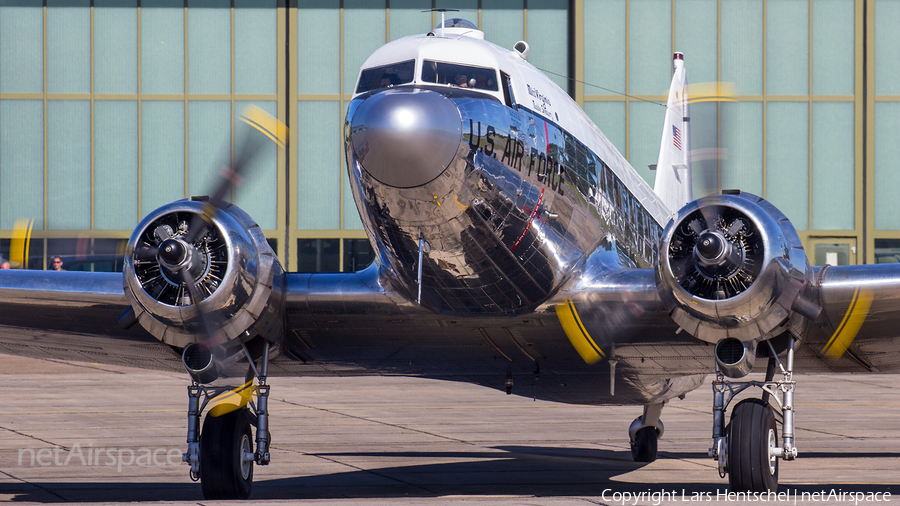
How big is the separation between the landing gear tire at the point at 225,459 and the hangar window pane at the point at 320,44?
2338cm

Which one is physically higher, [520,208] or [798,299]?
[520,208]

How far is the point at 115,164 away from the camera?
3275cm

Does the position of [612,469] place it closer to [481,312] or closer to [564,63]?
[481,312]

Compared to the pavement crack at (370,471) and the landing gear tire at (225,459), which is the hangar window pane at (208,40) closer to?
the pavement crack at (370,471)

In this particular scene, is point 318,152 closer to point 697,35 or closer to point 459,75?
point 697,35

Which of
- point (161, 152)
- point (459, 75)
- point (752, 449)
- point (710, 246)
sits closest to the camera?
point (710, 246)

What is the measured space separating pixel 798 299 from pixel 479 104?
3192mm

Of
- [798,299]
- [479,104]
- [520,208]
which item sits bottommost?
[798,299]

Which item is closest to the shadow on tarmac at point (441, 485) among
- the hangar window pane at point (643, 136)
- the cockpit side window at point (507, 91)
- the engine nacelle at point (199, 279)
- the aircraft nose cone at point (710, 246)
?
the engine nacelle at point (199, 279)

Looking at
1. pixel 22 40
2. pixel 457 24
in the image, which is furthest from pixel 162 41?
pixel 457 24

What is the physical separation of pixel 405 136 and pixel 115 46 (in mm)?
27721

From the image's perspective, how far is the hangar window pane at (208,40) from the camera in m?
32.6

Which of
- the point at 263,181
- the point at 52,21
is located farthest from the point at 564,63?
the point at 52,21

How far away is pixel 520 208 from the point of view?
884cm
